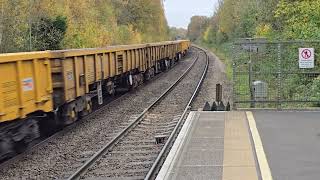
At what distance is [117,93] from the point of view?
2461 centimetres

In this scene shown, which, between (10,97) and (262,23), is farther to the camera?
(262,23)

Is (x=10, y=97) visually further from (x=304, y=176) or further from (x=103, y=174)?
(x=304, y=176)

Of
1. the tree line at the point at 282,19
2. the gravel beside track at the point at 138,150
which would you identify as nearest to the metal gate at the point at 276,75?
the gravel beside track at the point at 138,150

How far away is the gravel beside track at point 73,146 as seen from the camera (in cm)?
1030

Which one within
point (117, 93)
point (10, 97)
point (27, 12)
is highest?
point (27, 12)

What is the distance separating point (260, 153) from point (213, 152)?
88cm

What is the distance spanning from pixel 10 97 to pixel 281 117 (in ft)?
21.2

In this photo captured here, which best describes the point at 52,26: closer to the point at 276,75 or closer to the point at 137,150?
the point at 276,75

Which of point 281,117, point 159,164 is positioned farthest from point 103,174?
point 281,117

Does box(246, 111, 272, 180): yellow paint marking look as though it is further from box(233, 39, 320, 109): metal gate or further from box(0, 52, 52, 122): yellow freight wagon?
box(0, 52, 52, 122): yellow freight wagon

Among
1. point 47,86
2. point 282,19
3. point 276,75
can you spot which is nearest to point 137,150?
point 47,86

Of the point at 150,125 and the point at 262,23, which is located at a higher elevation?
the point at 262,23

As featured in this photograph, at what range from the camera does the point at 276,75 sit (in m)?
A: 14.3

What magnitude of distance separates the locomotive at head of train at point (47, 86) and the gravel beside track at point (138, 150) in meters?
1.95
